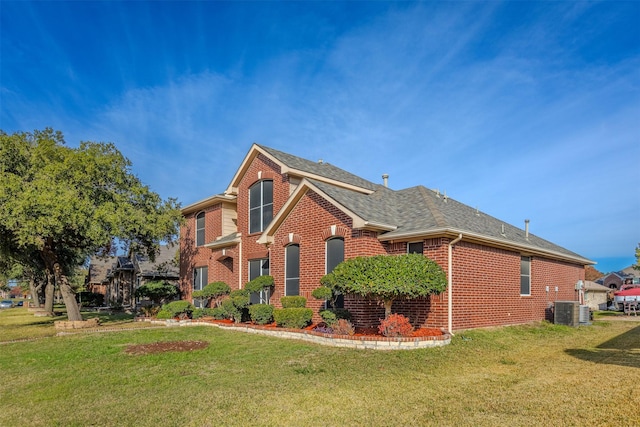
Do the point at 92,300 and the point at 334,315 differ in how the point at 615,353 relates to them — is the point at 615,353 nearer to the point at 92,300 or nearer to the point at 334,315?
the point at 334,315

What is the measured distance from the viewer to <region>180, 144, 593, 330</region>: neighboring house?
13.3 meters

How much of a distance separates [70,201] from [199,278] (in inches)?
373

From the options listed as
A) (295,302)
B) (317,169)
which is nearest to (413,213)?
(295,302)

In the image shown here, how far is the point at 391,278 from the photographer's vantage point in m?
11.5

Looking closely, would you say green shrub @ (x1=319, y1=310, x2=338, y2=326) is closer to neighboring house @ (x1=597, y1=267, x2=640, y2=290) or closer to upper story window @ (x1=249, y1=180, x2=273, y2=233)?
upper story window @ (x1=249, y1=180, x2=273, y2=233)

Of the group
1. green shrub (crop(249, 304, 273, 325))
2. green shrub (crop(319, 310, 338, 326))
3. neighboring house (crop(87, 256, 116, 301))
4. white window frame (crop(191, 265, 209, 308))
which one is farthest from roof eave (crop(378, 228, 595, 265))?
neighboring house (crop(87, 256, 116, 301))

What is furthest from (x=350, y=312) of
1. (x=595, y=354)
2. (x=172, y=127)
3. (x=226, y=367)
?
(x=172, y=127)

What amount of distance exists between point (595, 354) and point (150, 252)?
66.3ft

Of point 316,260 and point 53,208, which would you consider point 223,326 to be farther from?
point 53,208

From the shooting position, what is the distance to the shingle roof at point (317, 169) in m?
19.3

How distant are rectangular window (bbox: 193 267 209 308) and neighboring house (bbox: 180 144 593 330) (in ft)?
3.54

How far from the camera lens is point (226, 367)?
924cm

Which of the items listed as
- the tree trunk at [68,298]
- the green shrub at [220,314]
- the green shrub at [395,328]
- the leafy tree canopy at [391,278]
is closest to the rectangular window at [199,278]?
the green shrub at [220,314]

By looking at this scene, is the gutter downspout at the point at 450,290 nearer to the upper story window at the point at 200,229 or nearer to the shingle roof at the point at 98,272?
the upper story window at the point at 200,229
